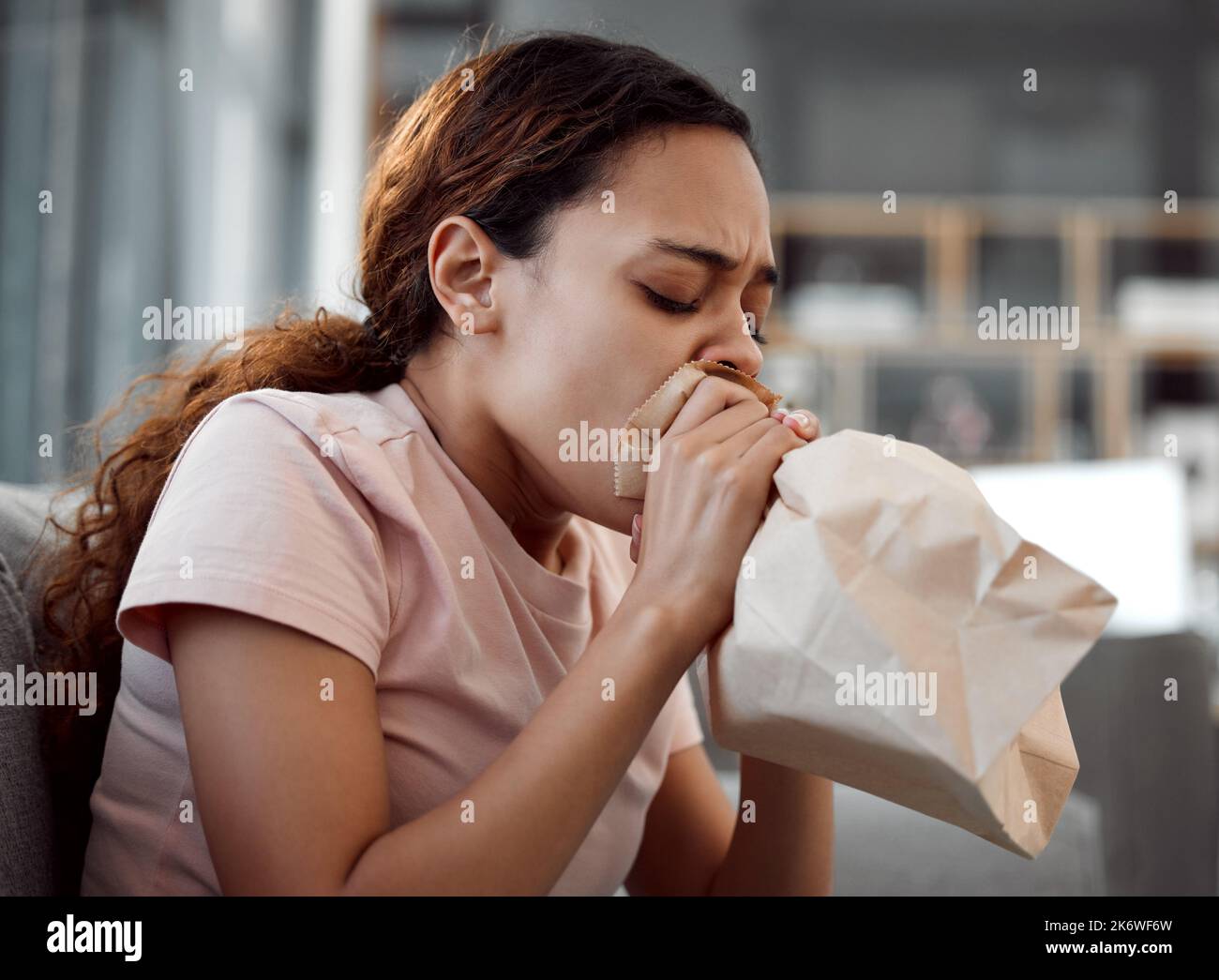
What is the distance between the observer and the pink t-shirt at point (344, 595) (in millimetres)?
701

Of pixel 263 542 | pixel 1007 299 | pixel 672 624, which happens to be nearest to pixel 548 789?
pixel 672 624

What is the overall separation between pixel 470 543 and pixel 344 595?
6.4 inches

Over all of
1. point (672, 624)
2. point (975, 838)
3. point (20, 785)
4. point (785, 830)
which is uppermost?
point (672, 624)

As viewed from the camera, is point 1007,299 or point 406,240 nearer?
point 406,240

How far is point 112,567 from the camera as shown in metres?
0.93

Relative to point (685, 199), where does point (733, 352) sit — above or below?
below

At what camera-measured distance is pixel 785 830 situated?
1006mm

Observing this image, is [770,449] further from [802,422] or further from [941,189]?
[941,189]

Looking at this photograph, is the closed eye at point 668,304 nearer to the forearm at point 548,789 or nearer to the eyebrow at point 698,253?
the eyebrow at point 698,253

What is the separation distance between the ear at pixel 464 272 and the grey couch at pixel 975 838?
1.33ft

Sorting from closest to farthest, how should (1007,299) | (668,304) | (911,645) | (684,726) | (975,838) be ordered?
1. (911,645)
2. (668,304)
3. (684,726)
4. (975,838)
5. (1007,299)

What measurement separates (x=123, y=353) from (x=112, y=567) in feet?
6.73

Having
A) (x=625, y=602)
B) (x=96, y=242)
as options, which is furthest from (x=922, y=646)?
(x=96, y=242)

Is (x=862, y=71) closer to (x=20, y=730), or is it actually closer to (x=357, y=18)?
(x=357, y=18)
